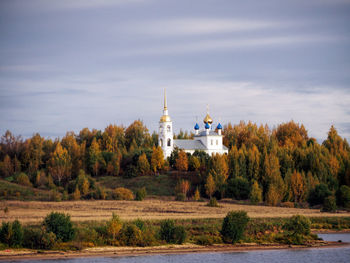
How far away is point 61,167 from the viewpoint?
84.3 m

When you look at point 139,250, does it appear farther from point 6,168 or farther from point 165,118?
point 6,168

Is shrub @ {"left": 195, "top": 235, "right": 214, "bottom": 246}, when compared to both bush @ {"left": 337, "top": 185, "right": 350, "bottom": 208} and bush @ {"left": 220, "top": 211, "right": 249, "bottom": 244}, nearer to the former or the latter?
bush @ {"left": 220, "top": 211, "right": 249, "bottom": 244}

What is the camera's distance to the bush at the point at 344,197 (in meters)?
65.2

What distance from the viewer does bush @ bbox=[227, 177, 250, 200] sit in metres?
70.2

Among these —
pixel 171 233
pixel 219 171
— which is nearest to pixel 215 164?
pixel 219 171

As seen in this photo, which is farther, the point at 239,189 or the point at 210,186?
the point at 210,186

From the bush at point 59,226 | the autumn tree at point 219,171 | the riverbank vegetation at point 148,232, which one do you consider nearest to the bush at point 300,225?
the riverbank vegetation at point 148,232

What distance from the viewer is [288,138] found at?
99438 mm

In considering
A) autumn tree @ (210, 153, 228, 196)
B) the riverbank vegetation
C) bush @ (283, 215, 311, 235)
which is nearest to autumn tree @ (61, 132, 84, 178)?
autumn tree @ (210, 153, 228, 196)

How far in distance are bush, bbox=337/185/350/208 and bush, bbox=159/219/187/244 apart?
106 ft

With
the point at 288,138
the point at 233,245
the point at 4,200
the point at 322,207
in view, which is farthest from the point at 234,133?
the point at 233,245

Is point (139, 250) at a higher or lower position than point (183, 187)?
lower

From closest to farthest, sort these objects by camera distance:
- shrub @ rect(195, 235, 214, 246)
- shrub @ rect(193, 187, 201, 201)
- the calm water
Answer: the calm water, shrub @ rect(195, 235, 214, 246), shrub @ rect(193, 187, 201, 201)

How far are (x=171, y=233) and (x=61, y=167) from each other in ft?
159
